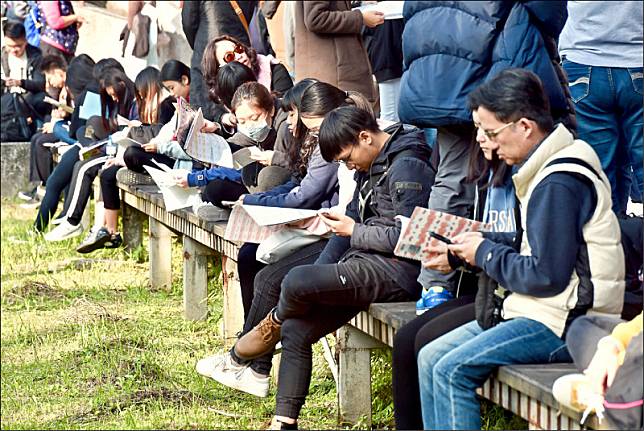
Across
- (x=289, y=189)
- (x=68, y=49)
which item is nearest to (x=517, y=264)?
(x=289, y=189)

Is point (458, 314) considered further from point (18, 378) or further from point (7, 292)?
point (7, 292)

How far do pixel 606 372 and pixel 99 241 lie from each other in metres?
5.93

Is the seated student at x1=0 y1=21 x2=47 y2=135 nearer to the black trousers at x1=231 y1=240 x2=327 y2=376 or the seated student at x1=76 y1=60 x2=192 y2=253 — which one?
the seated student at x1=76 y1=60 x2=192 y2=253

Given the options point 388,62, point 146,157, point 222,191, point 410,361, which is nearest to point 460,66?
point 410,361

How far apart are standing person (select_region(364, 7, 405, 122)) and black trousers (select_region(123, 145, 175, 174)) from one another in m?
1.70

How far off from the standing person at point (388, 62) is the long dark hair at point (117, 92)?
296 centimetres

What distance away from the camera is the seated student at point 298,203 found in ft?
16.4

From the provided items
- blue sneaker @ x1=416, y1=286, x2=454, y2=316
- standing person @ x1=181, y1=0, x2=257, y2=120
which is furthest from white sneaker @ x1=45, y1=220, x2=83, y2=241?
blue sneaker @ x1=416, y1=286, x2=454, y2=316

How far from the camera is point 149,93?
834 centimetres

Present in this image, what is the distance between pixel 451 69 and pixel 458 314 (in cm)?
93

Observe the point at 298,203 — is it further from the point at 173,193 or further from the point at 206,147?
the point at 173,193

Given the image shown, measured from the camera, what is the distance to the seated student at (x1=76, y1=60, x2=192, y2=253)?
762 centimetres

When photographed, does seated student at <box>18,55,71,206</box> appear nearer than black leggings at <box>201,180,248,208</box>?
No

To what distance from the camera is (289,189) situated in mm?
5582
